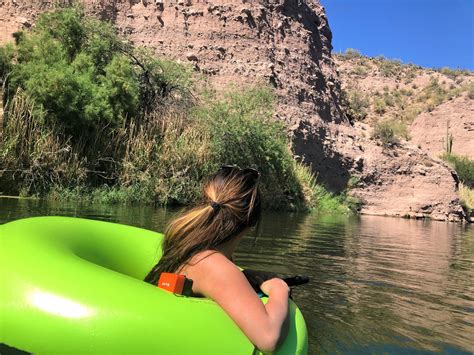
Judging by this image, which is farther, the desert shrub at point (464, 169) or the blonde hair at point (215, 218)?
the desert shrub at point (464, 169)

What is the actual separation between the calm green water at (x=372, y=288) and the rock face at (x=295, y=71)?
38.5 feet

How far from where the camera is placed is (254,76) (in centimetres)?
1961

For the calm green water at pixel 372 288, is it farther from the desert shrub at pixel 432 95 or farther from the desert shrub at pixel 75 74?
the desert shrub at pixel 432 95

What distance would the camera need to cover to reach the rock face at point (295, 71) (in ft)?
63.7

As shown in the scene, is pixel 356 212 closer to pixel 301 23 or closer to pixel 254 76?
pixel 254 76

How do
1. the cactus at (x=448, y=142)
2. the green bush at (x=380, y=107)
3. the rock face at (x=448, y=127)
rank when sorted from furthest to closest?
1. the green bush at (x=380, y=107)
2. the rock face at (x=448, y=127)
3. the cactus at (x=448, y=142)

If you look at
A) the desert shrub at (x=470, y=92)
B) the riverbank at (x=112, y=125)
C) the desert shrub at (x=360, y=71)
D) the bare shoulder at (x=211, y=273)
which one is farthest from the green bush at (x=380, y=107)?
the bare shoulder at (x=211, y=273)

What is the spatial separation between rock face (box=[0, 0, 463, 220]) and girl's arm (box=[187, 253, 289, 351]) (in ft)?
56.3

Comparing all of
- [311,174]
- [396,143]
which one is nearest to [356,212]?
[311,174]

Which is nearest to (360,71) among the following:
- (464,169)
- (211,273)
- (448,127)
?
(448,127)

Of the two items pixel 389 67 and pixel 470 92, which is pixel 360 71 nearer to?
pixel 389 67

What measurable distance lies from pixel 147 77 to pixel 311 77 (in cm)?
933

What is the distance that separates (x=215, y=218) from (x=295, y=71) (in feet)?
65.0

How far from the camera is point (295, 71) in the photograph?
69.2 ft
